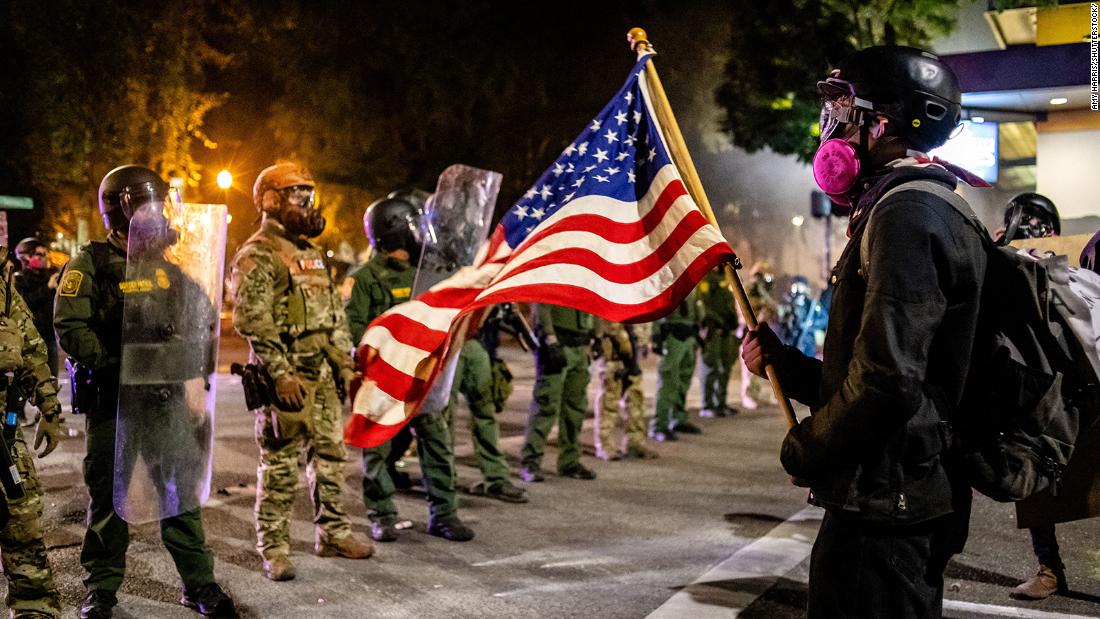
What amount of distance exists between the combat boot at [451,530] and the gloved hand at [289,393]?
1584 mm

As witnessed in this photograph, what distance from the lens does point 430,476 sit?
6930 mm

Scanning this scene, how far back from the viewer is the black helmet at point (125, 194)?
522 cm

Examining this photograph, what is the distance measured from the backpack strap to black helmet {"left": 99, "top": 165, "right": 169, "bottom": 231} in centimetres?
378

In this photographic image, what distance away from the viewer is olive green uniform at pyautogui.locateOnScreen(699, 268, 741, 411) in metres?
13.1

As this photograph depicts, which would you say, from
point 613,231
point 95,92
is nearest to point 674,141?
point 613,231

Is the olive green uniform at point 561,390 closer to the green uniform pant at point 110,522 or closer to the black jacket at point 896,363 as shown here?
the green uniform pant at point 110,522

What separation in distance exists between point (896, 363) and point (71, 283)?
13.4 ft

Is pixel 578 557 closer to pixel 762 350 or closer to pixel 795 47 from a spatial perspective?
pixel 762 350

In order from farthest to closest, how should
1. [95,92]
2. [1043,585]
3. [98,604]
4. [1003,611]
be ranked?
[95,92] → [1043,585] → [1003,611] → [98,604]

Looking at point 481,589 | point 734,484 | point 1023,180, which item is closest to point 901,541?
point 481,589

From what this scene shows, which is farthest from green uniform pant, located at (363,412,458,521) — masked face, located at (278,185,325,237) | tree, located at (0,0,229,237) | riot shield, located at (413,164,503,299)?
tree, located at (0,0,229,237)

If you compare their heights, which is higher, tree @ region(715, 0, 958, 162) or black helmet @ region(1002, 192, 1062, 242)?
tree @ region(715, 0, 958, 162)

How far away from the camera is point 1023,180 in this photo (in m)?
20.0

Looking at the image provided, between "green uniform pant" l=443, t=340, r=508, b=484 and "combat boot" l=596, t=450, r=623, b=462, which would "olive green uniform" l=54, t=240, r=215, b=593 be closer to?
"green uniform pant" l=443, t=340, r=508, b=484
